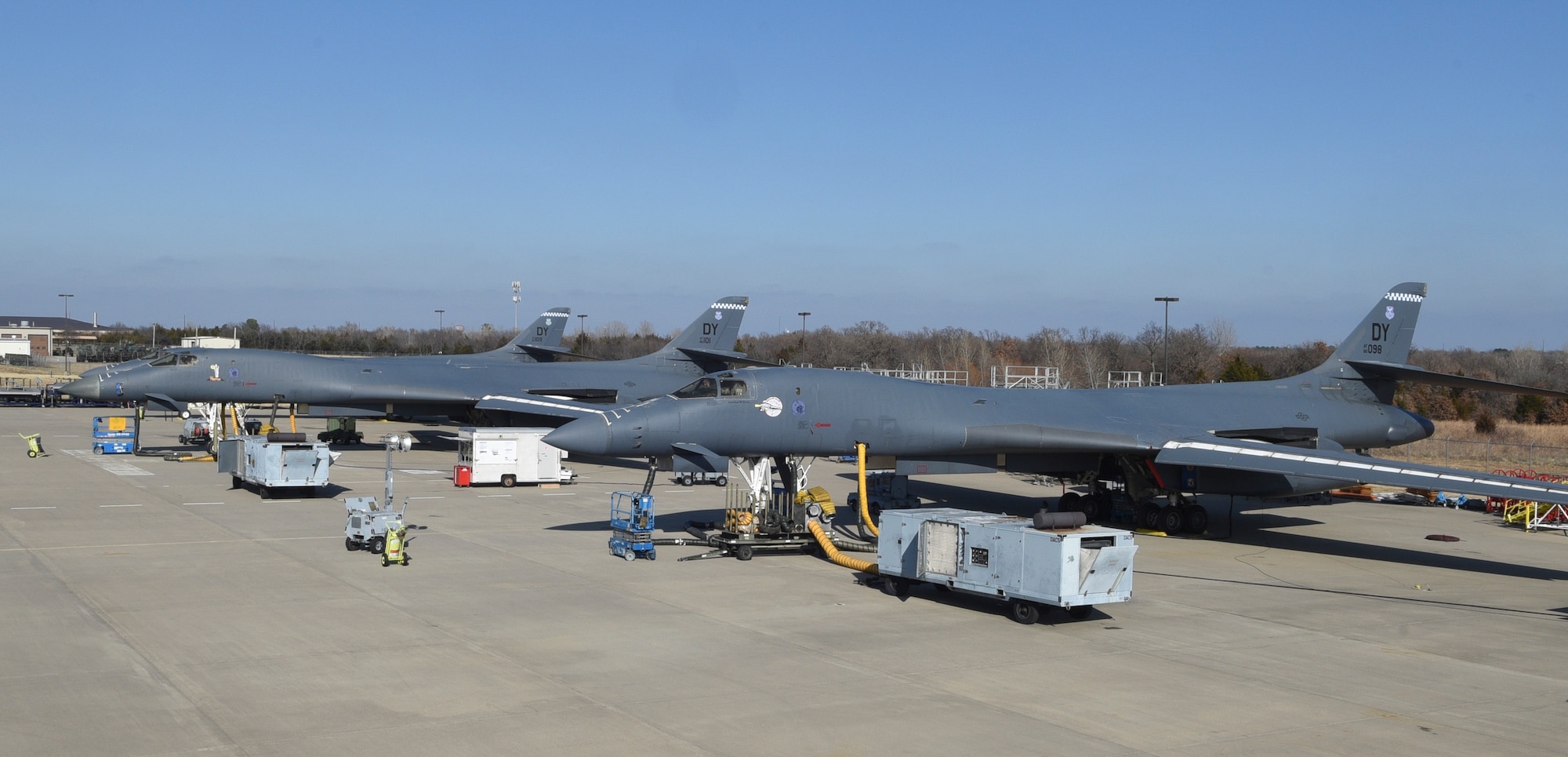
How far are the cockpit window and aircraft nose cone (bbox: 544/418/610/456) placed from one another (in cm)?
168

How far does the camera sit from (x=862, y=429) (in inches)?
872

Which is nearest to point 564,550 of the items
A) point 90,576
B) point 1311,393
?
point 90,576

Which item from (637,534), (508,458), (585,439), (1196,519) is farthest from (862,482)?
(508,458)

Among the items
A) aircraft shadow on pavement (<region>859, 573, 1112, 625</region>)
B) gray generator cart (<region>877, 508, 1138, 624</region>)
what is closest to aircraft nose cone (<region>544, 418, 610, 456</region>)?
aircraft shadow on pavement (<region>859, 573, 1112, 625</region>)

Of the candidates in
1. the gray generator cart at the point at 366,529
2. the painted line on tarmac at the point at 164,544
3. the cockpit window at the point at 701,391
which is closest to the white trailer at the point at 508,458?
the painted line on tarmac at the point at 164,544

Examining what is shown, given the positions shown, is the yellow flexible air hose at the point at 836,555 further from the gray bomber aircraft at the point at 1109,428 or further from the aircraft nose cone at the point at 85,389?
the aircraft nose cone at the point at 85,389

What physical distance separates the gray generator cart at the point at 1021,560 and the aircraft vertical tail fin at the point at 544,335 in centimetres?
3999

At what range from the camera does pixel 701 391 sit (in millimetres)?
21391

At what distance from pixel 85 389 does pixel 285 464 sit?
48.1ft

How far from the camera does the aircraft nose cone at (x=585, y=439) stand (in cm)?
1988

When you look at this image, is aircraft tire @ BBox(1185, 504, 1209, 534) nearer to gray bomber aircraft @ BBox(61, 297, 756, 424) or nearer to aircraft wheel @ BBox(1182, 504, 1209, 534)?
aircraft wheel @ BBox(1182, 504, 1209, 534)

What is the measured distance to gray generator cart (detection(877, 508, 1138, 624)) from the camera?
49.8 ft

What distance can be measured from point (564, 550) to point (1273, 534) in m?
15.4

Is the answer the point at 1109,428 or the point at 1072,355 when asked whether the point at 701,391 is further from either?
the point at 1072,355
